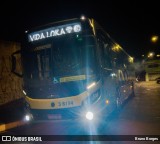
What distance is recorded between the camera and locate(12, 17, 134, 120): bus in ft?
24.7

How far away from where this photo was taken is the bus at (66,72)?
7.52 meters

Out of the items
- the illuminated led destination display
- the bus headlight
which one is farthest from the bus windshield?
the bus headlight

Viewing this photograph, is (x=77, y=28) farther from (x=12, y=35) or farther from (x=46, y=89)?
(x=12, y=35)

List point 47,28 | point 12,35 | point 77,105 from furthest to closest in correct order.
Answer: point 12,35 < point 47,28 < point 77,105

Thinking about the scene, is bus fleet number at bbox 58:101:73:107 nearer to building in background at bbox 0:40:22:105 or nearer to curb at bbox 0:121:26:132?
curb at bbox 0:121:26:132

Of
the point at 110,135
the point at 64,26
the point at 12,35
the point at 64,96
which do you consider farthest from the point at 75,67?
the point at 12,35

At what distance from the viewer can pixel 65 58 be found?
308 inches

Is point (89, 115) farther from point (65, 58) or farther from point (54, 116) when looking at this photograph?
point (65, 58)

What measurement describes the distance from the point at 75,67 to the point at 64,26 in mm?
1414

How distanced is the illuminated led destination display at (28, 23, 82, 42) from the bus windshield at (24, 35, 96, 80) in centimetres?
21

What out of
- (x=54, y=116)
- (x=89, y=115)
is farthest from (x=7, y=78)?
(x=89, y=115)

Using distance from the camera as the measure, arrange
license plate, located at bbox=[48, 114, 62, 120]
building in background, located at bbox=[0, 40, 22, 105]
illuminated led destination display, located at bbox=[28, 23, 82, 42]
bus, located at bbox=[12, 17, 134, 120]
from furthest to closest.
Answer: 1. building in background, located at bbox=[0, 40, 22, 105]
2. illuminated led destination display, located at bbox=[28, 23, 82, 42]
3. license plate, located at bbox=[48, 114, 62, 120]
4. bus, located at bbox=[12, 17, 134, 120]

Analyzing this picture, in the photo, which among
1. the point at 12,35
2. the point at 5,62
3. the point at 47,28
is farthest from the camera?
the point at 12,35

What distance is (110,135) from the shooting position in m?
7.61
